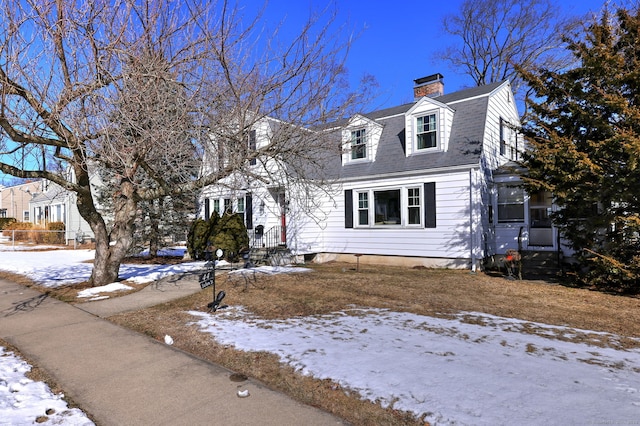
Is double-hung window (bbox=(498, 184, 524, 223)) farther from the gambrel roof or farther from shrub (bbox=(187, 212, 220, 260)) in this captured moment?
shrub (bbox=(187, 212, 220, 260))

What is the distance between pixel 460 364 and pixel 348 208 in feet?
34.5

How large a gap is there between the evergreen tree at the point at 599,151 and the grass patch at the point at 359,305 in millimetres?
1095

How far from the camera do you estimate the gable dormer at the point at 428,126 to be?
12.7 meters

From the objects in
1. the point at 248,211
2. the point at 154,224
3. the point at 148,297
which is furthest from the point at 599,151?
the point at 154,224

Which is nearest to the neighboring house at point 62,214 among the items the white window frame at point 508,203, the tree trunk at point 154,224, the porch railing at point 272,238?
the tree trunk at point 154,224

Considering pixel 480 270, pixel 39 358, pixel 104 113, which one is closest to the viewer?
pixel 39 358

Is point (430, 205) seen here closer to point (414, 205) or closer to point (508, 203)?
point (414, 205)

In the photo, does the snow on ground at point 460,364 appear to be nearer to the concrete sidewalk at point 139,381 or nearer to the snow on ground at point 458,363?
the snow on ground at point 458,363

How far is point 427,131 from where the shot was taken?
13.0m

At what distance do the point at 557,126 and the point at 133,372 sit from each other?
1029 cm

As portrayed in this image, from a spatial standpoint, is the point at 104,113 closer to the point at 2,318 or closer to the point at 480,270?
the point at 2,318

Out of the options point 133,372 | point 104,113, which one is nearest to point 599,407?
point 133,372

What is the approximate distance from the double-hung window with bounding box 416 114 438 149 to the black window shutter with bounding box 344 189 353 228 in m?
3.01

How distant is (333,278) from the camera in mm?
9938
